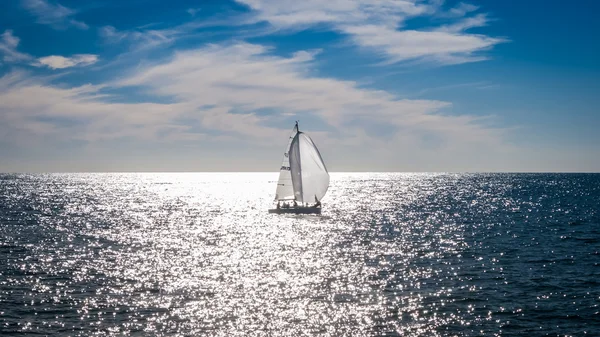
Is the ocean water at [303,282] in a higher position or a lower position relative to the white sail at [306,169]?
lower

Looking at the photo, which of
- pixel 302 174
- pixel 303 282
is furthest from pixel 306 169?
pixel 303 282

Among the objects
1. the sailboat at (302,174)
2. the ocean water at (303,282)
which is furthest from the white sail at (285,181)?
the ocean water at (303,282)

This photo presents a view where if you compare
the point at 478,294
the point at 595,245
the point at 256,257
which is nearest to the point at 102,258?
the point at 256,257

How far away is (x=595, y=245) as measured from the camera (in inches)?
2675

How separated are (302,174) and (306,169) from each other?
1444 mm

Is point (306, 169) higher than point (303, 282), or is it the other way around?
point (306, 169)

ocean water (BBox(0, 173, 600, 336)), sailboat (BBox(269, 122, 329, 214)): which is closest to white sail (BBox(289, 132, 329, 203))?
sailboat (BBox(269, 122, 329, 214))

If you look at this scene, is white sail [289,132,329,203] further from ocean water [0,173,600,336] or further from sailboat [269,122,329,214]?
ocean water [0,173,600,336]

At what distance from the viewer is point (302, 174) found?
109750 mm

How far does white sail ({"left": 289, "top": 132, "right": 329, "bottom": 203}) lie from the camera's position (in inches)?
4252

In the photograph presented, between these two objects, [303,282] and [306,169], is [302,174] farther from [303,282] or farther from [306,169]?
[303,282]

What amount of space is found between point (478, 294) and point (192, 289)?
2454 centimetres

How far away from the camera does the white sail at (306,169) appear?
108 metres

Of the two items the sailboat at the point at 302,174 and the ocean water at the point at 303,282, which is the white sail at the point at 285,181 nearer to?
the sailboat at the point at 302,174
